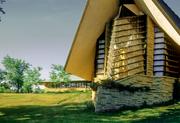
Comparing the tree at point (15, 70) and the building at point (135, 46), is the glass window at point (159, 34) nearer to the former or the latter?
the building at point (135, 46)

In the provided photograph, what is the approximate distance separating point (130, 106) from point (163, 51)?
4.67 m

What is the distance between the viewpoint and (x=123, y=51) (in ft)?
71.2

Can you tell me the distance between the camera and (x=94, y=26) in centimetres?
2477

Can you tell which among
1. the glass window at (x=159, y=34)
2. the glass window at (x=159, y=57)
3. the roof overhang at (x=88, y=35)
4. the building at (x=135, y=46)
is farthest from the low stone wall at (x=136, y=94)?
the roof overhang at (x=88, y=35)

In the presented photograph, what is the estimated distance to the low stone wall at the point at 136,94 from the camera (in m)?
19.4

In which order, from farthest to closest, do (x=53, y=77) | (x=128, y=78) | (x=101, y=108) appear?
(x=53, y=77), (x=128, y=78), (x=101, y=108)

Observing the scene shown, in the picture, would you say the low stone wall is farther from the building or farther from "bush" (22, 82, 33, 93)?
"bush" (22, 82, 33, 93)

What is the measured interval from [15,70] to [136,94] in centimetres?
5654

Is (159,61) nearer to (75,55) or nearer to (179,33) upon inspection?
(179,33)

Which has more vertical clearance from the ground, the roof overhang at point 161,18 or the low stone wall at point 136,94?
the roof overhang at point 161,18

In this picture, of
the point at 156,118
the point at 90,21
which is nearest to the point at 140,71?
the point at 90,21

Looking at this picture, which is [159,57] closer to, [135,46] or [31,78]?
[135,46]

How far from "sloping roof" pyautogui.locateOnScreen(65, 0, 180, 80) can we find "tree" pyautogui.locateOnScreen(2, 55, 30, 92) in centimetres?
4750

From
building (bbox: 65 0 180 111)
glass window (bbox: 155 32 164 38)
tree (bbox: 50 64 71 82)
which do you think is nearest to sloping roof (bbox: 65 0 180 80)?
building (bbox: 65 0 180 111)
